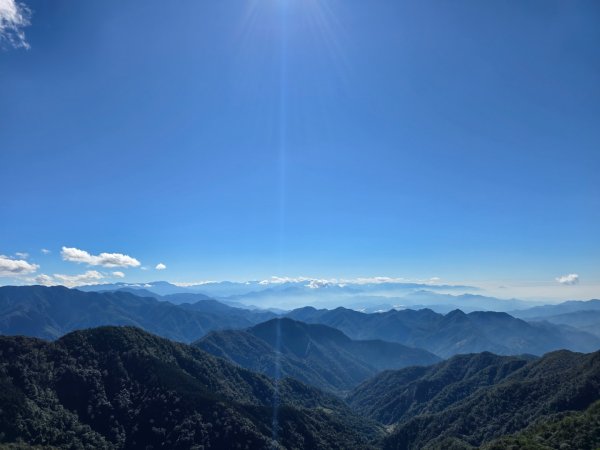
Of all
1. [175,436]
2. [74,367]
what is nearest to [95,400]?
[74,367]

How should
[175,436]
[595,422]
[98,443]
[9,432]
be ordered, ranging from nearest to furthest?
[9,432] < [595,422] < [98,443] < [175,436]

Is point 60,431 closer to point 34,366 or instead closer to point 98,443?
point 98,443

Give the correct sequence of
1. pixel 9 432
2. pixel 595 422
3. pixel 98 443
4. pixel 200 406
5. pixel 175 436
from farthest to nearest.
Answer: pixel 200 406 → pixel 175 436 → pixel 98 443 → pixel 595 422 → pixel 9 432

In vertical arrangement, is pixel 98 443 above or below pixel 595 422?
below

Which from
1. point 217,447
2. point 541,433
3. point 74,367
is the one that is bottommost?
point 217,447

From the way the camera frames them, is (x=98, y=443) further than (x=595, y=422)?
Yes

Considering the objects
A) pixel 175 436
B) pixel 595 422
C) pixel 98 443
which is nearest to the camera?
pixel 595 422

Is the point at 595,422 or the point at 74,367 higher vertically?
the point at 74,367

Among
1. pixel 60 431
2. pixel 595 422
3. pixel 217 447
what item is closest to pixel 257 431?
pixel 217 447

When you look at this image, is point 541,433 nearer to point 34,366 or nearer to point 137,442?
point 137,442
